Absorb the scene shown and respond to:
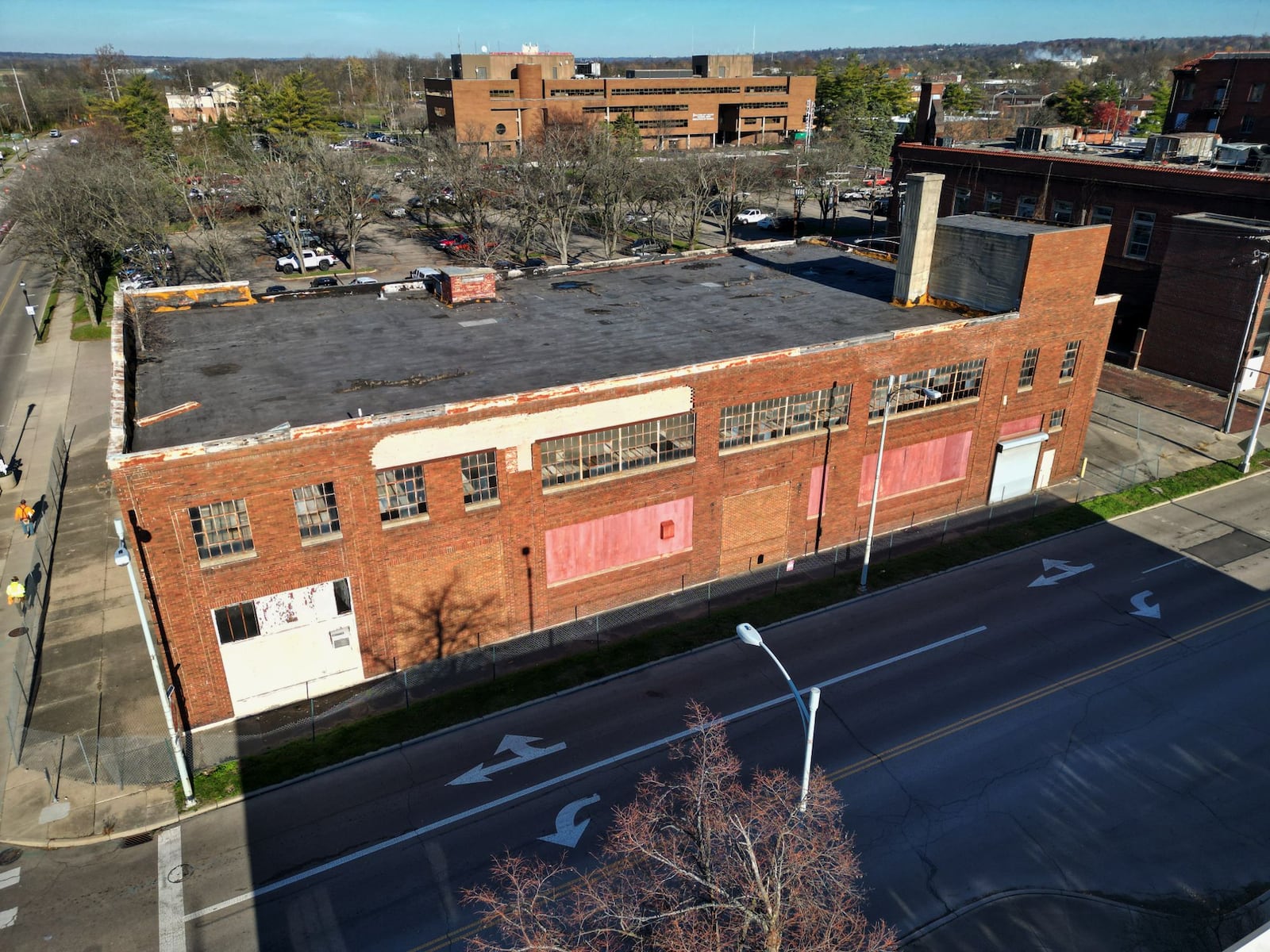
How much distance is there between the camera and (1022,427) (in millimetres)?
36375

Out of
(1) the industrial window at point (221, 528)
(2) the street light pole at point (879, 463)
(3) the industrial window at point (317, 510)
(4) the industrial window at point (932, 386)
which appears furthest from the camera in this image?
(4) the industrial window at point (932, 386)

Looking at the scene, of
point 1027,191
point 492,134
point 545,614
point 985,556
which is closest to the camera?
point 545,614

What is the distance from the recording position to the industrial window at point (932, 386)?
31.9 metres

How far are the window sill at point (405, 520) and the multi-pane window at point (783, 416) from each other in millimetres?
10378

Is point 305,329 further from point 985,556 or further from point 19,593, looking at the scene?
point 985,556

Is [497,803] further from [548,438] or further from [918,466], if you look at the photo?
[918,466]

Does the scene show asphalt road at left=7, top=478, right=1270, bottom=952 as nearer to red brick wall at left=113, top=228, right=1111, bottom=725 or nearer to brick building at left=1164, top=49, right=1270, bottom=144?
red brick wall at left=113, top=228, right=1111, bottom=725

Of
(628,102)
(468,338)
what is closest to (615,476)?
(468,338)

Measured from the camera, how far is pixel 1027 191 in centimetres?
6088

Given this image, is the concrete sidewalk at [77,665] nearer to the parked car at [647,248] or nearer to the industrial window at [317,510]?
the industrial window at [317,510]

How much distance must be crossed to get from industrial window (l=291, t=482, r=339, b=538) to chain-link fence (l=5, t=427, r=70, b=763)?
9.72m

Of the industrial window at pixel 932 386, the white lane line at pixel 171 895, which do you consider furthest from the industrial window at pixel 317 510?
the industrial window at pixel 932 386

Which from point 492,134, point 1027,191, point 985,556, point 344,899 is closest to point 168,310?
point 344,899

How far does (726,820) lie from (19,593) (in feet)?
88.9
